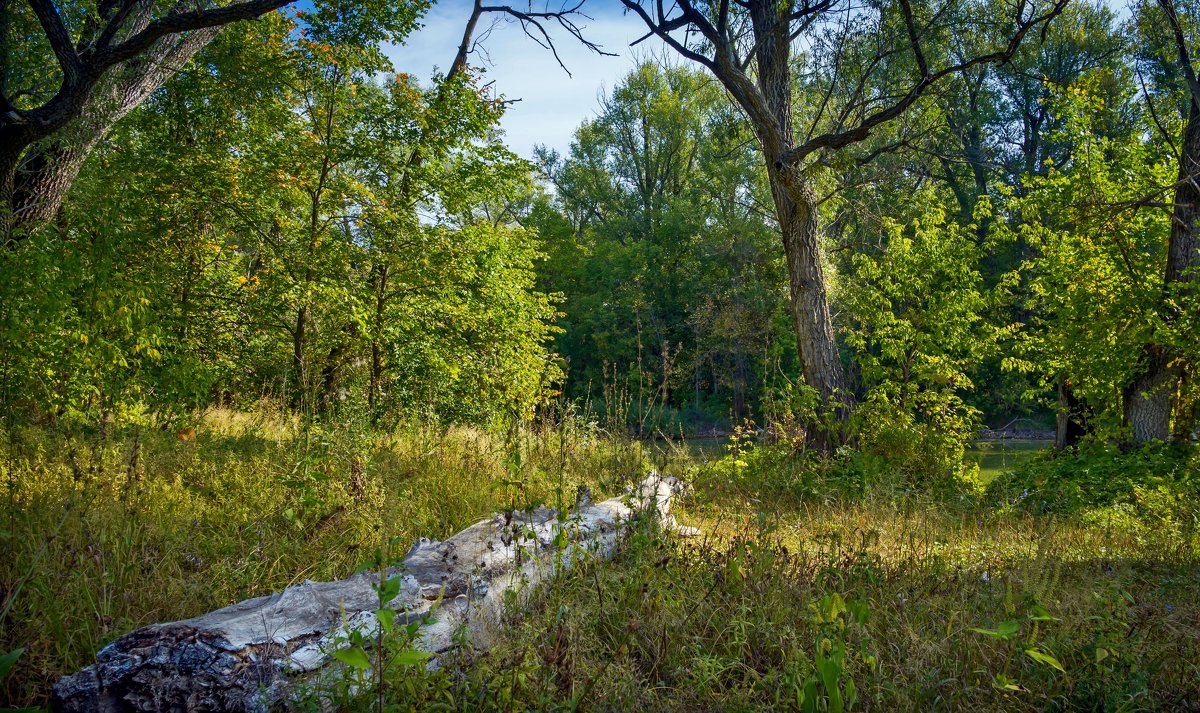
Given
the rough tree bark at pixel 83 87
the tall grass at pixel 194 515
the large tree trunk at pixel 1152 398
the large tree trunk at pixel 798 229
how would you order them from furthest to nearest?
the large tree trunk at pixel 798 229 → the large tree trunk at pixel 1152 398 → the rough tree bark at pixel 83 87 → the tall grass at pixel 194 515

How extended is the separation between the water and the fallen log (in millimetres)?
6229

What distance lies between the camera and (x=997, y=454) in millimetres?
10094

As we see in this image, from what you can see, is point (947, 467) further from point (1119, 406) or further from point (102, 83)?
point (102, 83)

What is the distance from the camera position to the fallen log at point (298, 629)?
1.99 meters

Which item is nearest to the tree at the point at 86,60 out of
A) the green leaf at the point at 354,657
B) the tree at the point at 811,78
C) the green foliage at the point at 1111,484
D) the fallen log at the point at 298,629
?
the tree at the point at 811,78

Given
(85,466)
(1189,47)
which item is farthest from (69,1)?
(1189,47)

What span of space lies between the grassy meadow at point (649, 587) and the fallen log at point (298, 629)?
0.64 ft

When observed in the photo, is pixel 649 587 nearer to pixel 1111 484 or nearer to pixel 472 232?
pixel 1111 484

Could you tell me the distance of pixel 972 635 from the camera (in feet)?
8.79

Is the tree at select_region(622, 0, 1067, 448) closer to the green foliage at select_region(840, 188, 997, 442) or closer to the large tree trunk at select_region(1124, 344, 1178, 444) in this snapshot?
the green foliage at select_region(840, 188, 997, 442)

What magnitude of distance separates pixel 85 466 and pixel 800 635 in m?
5.03

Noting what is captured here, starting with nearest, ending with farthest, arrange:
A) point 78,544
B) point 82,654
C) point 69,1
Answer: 1. point 82,654
2. point 78,544
3. point 69,1

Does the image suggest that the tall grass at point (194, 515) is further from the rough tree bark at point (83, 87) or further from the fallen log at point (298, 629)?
the rough tree bark at point (83, 87)

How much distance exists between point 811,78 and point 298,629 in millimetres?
8912
